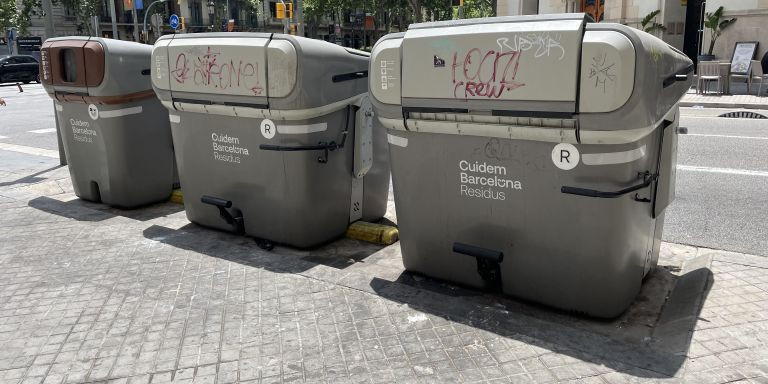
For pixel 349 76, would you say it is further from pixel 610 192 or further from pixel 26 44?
pixel 26 44

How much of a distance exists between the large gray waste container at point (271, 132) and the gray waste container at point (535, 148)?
82 centimetres

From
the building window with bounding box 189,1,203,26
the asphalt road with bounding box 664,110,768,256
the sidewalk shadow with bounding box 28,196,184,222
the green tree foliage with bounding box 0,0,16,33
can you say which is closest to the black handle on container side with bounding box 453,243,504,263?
the asphalt road with bounding box 664,110,768,256

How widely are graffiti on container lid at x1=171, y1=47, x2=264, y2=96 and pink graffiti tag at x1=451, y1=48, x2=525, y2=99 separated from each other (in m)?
1.61

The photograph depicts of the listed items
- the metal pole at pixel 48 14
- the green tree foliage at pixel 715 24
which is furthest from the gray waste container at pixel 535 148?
the metal pole at pixel 48 14

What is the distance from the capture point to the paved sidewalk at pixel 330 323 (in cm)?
311

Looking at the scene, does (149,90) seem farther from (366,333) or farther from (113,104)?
(366,333)

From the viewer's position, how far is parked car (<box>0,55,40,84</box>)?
2959cm

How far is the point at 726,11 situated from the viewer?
67.8 feet

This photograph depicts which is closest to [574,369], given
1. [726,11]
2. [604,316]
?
[604,316]

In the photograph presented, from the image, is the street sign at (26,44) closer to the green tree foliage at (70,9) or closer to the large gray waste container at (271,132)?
the green tree foliage at (70,9)

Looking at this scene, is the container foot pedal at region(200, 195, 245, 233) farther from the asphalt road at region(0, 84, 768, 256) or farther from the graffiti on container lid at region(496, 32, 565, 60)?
the asphalt road at region(0, 84, 768, 256)

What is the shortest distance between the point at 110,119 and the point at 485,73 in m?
4.00

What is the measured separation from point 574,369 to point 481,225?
105 cm

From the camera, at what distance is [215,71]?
486 centimetres
